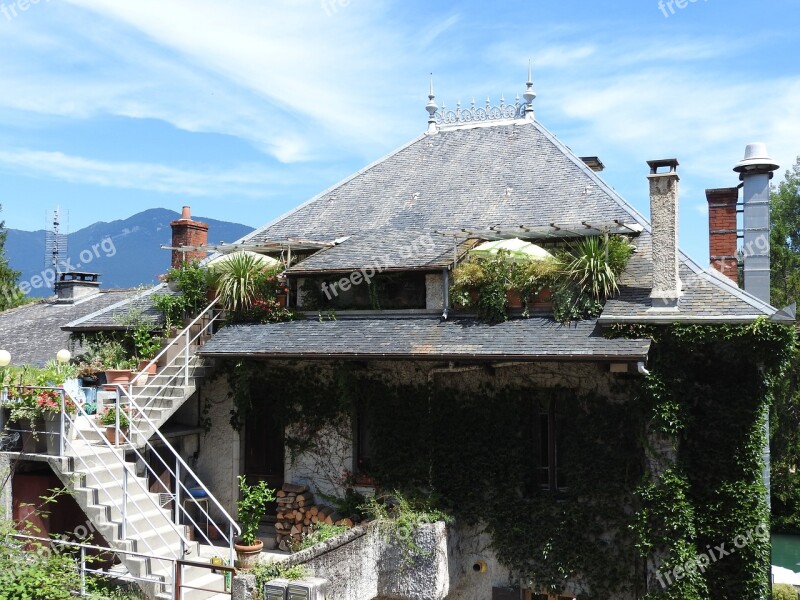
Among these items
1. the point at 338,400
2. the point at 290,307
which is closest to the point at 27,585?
the point at 338,400

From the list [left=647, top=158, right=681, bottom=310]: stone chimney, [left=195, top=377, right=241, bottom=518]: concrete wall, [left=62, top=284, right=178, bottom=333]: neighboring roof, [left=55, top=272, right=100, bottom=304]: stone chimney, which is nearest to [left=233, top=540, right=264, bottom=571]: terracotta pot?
[left=195, top=377, right=241, bottom=518]: concrete wall

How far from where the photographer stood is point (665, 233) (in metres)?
12.1

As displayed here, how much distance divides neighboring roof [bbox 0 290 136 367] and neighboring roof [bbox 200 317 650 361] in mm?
8554

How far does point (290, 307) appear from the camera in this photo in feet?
49.0

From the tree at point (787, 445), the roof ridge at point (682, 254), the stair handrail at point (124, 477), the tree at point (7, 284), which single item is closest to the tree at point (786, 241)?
the tree at point (787, 445)

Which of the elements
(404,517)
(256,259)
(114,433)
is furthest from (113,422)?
(404,517)

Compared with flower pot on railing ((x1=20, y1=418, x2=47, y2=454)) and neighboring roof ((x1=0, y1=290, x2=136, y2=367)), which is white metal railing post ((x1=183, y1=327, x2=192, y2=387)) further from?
neighboring roof ((x1=0, y1=290, x2=136, y2=367))

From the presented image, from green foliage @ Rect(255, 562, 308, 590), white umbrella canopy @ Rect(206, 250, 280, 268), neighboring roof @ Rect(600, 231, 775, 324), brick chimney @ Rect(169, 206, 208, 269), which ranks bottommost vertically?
green foliage @ Rect(255, 562, 308, 590)

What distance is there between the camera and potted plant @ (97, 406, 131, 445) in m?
13.2

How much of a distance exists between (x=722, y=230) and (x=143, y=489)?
38.7ft

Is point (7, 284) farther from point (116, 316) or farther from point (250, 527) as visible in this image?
point (250, 527)

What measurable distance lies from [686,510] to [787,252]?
27.7 meters

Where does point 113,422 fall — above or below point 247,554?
above

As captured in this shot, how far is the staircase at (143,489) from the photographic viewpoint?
11.2m
